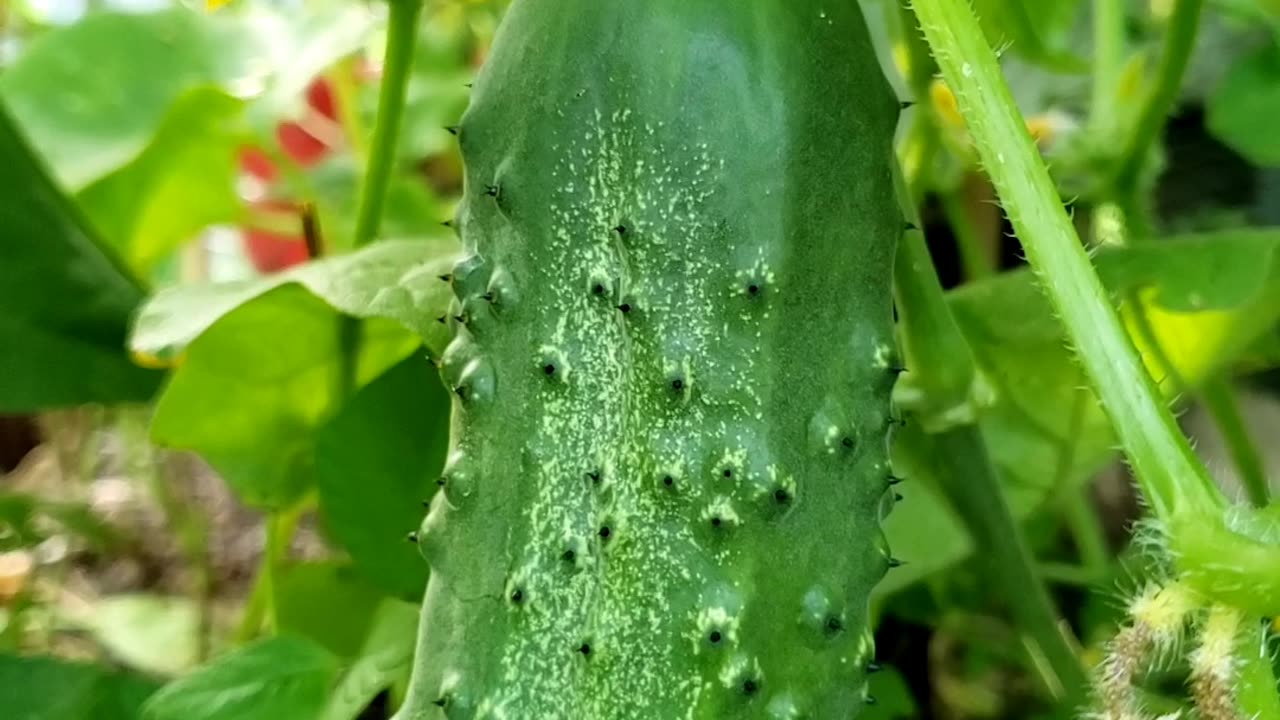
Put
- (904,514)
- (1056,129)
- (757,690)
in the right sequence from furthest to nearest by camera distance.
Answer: (1056,129)
(904,514)
(757,690)

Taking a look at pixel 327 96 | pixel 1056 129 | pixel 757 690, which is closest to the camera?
pixel 757 690

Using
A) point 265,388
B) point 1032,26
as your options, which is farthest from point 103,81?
point 1032,26

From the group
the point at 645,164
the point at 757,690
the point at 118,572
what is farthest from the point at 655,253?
the point at 118,572

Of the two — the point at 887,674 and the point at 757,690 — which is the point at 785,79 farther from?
the point at 887,674

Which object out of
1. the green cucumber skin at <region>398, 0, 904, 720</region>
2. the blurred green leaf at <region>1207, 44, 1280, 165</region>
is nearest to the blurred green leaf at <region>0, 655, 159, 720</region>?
the green cucumber skin at <region>398, 0, 904, 720</region>

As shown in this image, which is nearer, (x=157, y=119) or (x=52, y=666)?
(x=52, y=666)

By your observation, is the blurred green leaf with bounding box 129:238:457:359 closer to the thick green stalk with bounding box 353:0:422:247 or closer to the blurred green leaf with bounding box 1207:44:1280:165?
the thick green stalk with bounding box 353:0:422:247

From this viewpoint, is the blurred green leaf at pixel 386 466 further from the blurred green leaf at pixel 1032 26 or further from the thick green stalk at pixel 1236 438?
the thick green stalk at pixel 1236 438
